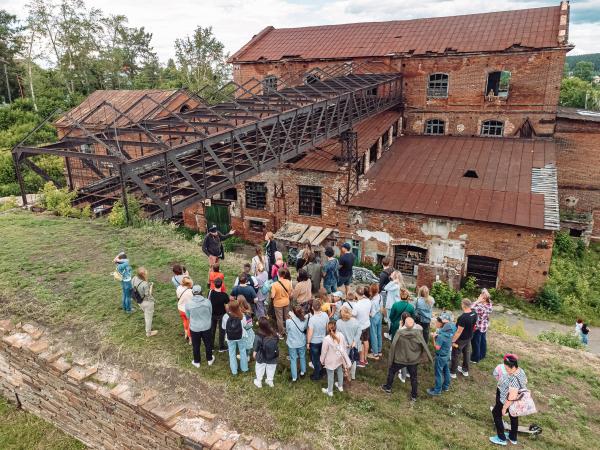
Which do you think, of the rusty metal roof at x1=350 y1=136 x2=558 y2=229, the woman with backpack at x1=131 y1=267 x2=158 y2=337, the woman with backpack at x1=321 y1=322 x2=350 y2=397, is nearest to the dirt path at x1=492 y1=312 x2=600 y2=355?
the rusty metal roof at x1=350 y1=136 x2=558 y2=229

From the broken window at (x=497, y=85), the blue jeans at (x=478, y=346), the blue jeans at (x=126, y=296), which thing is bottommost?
the blue jeans at (x=478, y=346)

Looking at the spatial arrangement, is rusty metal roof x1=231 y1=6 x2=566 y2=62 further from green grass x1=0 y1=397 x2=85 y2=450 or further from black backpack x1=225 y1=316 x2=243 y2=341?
green grass x1=0 y1=397 x2=85 y2=450

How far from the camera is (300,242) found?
699 inches

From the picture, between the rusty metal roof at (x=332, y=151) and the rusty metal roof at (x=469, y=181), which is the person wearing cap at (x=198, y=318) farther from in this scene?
the rusty metal roof at (x=332, y=151)

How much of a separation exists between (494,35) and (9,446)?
24997 millimetres

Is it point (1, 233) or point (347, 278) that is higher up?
point (1, 233)

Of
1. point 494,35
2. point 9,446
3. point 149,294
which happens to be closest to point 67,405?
point 9,446

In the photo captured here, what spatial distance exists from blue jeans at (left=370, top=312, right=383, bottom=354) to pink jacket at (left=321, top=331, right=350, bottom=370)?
1.30 meters

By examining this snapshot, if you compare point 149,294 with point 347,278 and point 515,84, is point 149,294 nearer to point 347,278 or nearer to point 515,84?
point 347,278

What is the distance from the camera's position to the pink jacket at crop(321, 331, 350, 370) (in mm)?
6383

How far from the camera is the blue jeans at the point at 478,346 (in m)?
8.01

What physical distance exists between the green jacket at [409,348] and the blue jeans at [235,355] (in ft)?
7.89

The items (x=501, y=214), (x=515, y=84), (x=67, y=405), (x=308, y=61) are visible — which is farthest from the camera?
(x=308, y=61)

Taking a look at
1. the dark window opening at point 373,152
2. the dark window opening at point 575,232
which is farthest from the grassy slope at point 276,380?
the dark window opening at point 575,232
